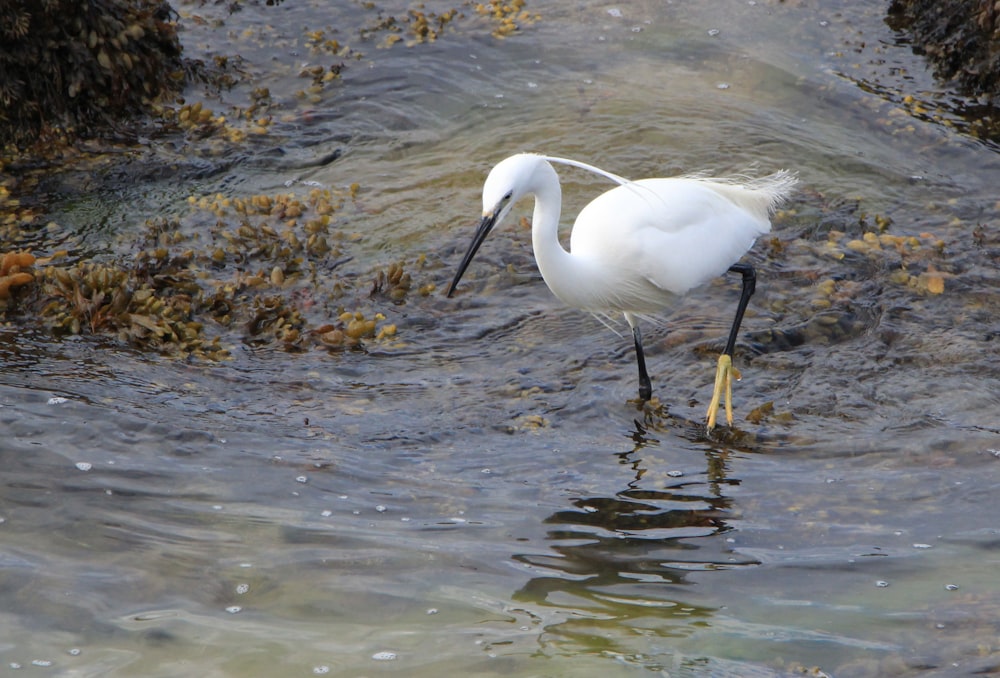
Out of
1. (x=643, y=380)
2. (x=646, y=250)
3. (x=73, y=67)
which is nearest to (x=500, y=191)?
(x=646, y=250)

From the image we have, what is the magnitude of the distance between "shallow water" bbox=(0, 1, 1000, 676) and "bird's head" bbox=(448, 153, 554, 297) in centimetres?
104

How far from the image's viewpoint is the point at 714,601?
3.57 m

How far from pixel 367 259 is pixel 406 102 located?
2.19 meters

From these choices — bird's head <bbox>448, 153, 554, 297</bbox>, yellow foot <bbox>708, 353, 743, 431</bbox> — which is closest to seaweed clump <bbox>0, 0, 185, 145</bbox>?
bird's head <bbox>448, 153, 554, 297</bbox>

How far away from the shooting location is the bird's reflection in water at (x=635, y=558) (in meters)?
3.43

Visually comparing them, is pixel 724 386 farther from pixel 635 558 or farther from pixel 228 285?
pixel 228 285

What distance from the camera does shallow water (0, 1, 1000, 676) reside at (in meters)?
3.34

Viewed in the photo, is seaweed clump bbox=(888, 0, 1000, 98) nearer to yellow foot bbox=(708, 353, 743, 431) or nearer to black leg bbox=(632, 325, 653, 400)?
yellow foot bbox=(708, 353, 743, 431)

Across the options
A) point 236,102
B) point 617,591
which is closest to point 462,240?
point 236,102

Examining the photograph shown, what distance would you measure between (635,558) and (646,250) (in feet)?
5.42

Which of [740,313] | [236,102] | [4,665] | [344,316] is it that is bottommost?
[4,665]

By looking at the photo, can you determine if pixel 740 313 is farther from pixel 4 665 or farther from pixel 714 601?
pixel 4 665

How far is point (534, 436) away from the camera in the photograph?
4.79 m

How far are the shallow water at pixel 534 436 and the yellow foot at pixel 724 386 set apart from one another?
13 cm
